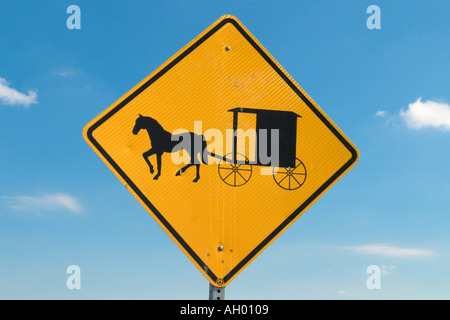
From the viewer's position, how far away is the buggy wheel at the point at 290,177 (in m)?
2.80

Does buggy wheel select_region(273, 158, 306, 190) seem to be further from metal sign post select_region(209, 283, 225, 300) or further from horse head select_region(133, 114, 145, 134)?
horse head select_region(133, 114, 145, 134)

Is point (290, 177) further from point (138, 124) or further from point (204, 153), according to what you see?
point (138, 124)

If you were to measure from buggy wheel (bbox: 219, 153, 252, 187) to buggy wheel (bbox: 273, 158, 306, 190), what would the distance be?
0.62 ft

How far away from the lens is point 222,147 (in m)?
2.76

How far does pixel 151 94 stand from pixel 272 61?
855 millimetres

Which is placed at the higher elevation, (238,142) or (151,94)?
(151,94)

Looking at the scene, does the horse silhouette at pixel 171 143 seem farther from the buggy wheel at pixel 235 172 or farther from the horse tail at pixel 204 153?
the buggy wheel at pixel 235 172

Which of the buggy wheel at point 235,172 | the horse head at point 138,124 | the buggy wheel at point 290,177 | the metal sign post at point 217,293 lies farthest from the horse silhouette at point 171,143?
the metal sign post at point 217,293

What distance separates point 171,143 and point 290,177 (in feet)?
2.66

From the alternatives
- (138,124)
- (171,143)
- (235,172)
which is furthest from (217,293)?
(138,124)

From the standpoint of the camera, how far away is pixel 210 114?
9.10 feet

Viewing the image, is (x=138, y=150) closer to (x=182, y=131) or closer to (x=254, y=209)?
(x=182, y=131)

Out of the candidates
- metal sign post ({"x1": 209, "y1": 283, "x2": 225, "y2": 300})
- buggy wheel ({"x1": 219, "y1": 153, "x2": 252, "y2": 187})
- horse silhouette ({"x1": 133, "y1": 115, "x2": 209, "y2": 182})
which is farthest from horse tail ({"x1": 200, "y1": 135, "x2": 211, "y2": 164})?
metal sign post ({"x1": 209, "y1": 283, "x2": 225, "y2": 300})
